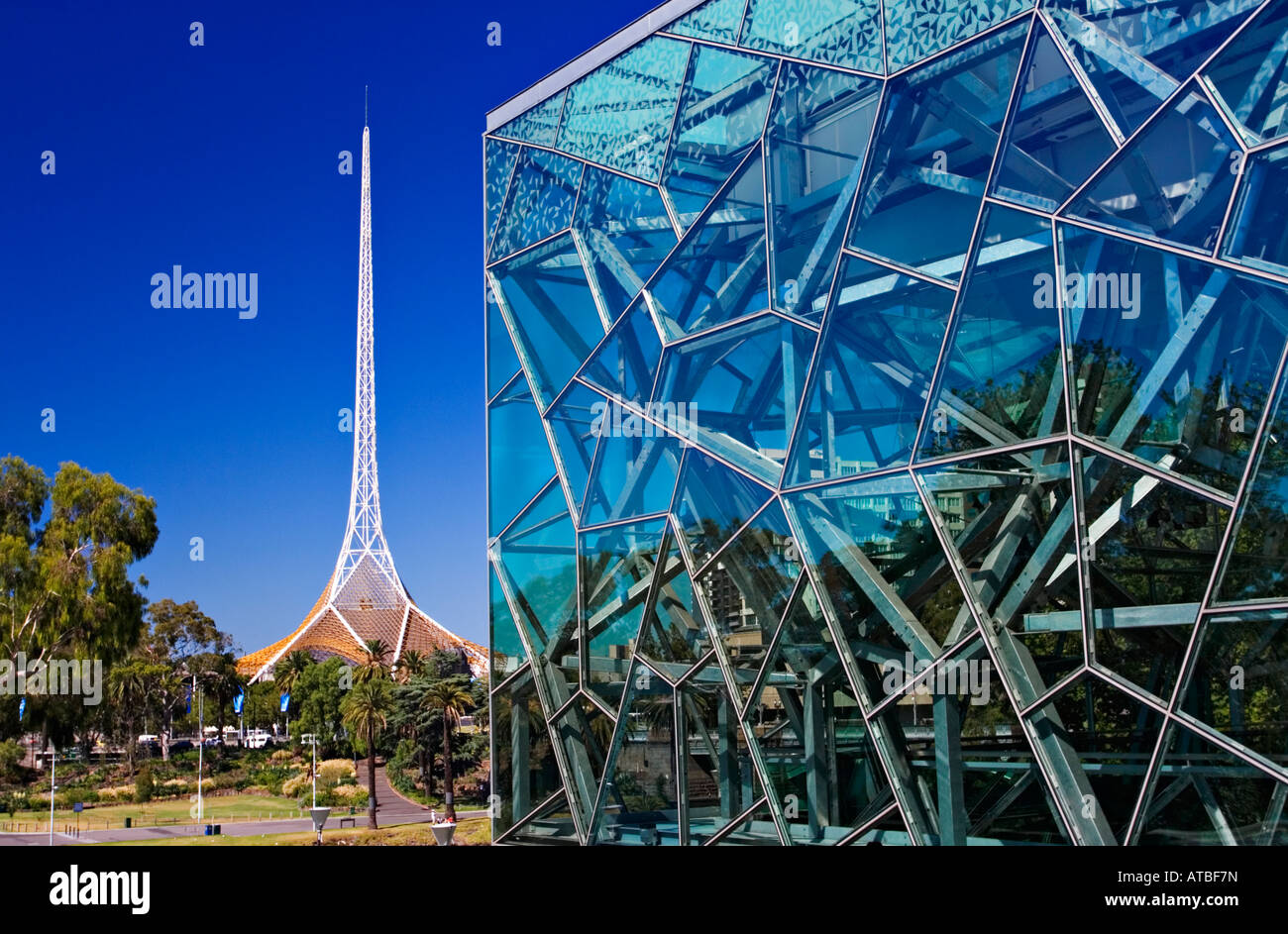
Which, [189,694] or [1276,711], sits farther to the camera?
[189,694]

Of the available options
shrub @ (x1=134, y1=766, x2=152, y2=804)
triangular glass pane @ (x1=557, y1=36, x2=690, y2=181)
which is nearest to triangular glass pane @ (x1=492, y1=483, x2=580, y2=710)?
triangular glass pane @ (x1=557, y1=36, x2=690, y2=181)

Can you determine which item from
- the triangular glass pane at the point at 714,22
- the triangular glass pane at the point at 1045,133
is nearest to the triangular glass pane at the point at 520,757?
the triangular glass pane at the point at 714,22

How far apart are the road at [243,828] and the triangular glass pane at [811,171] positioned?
25.7 metres

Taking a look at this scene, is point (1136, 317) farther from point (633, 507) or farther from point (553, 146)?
point (553, 146)

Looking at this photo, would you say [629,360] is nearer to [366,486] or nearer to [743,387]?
[743,387]

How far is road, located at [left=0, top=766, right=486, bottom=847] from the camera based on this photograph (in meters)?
35.1

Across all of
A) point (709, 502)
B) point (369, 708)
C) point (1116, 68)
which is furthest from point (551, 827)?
point (369, 708)

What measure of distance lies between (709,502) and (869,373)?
9.46ft

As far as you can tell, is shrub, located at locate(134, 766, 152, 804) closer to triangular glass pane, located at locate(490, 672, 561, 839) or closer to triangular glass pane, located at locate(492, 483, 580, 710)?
triangular glass pane, located at locate(490, 672, 561, 839)

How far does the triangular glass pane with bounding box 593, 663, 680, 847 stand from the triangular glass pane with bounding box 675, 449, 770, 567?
1.94m

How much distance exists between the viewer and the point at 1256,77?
11234 mm
